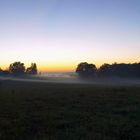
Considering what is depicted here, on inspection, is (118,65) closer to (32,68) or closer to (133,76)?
(133,76)

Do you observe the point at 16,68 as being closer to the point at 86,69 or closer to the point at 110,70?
the point at 86,69

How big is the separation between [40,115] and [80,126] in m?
4.52

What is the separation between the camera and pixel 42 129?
15336mm

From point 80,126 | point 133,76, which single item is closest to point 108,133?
point 80,126

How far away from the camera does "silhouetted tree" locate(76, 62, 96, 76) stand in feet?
470

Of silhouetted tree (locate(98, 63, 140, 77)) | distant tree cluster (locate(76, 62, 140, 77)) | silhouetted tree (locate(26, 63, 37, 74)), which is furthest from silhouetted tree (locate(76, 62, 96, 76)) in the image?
silhouetted tree (locate(26, 63, 37, 74))

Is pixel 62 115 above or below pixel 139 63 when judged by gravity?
below

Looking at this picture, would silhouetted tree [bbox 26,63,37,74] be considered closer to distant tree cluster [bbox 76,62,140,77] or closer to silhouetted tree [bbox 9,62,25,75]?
silhouetted tree [bbox 9,62,25,75]

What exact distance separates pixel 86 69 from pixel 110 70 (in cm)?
1355

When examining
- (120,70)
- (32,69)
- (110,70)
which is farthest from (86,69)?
(32,69)

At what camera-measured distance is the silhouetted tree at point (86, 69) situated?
470 ft

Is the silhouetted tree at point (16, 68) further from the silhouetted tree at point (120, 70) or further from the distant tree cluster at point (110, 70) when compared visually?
the silhouetted tree at point (120, 70)

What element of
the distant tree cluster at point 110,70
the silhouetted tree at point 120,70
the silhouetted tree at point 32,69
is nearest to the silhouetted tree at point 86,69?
the distant tree cluster at point 110,70

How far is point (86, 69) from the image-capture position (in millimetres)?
145250
